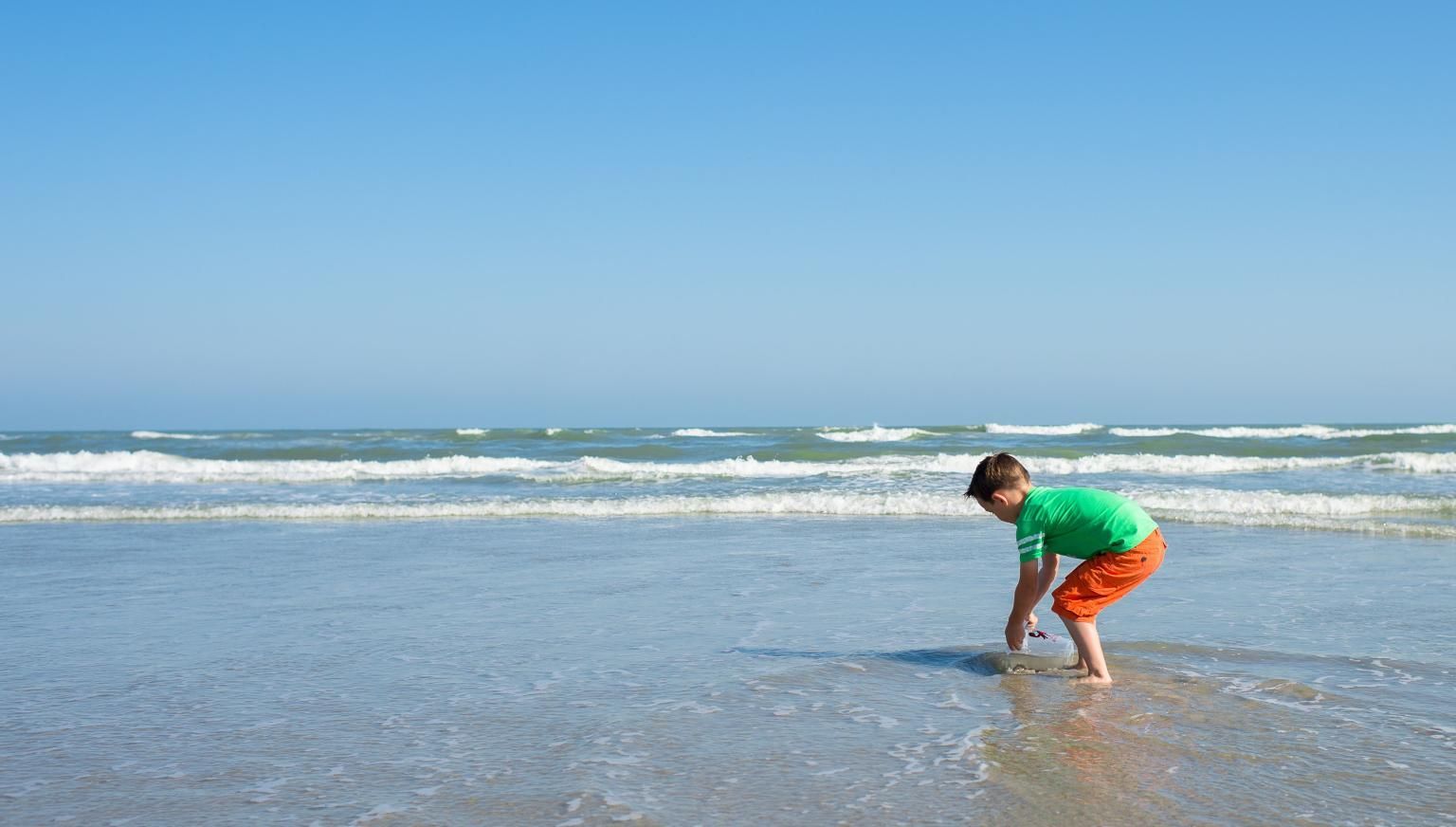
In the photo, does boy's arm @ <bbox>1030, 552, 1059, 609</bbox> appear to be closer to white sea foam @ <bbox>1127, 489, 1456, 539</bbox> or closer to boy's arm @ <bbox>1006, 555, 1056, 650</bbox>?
boy's arm @ <bbox>1006, 555, 1056, 650</bbox>

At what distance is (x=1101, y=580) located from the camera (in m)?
5.26

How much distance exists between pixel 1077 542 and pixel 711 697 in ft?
6.20

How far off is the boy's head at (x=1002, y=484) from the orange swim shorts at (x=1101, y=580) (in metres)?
0.43

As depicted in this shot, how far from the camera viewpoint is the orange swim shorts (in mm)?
5250

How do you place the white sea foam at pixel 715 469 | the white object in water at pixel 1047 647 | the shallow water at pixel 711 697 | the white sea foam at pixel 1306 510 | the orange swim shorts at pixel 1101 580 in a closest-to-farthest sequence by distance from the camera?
1. the shallow water at pixel 711 697
2. the orange swim shorts at pixel 1101 580
3. the white object in water at pixel 1047 647
4. the white sea foam at pixel 1306 510
5. the white sea foam at pixel 715 469

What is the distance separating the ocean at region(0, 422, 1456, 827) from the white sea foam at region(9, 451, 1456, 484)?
7.71m

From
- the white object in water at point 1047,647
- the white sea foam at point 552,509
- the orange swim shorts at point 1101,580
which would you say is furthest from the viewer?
the white sea foam at point 552,509

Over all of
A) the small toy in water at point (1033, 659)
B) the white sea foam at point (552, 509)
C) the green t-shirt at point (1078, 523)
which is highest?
the green t-shirt at point (1078, 523)

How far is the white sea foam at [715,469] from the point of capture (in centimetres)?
2131

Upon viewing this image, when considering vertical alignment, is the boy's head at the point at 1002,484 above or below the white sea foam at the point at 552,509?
above

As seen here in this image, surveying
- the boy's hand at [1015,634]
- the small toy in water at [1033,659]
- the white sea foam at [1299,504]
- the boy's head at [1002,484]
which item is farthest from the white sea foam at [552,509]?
the boy's head at [1002,484]

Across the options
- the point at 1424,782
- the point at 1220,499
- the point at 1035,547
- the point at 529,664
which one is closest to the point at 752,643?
the point at 529,664

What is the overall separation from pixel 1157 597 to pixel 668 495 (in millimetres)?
9987

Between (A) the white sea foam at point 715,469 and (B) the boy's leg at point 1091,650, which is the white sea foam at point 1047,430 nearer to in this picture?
(A) the white sea foam at point 715,469
